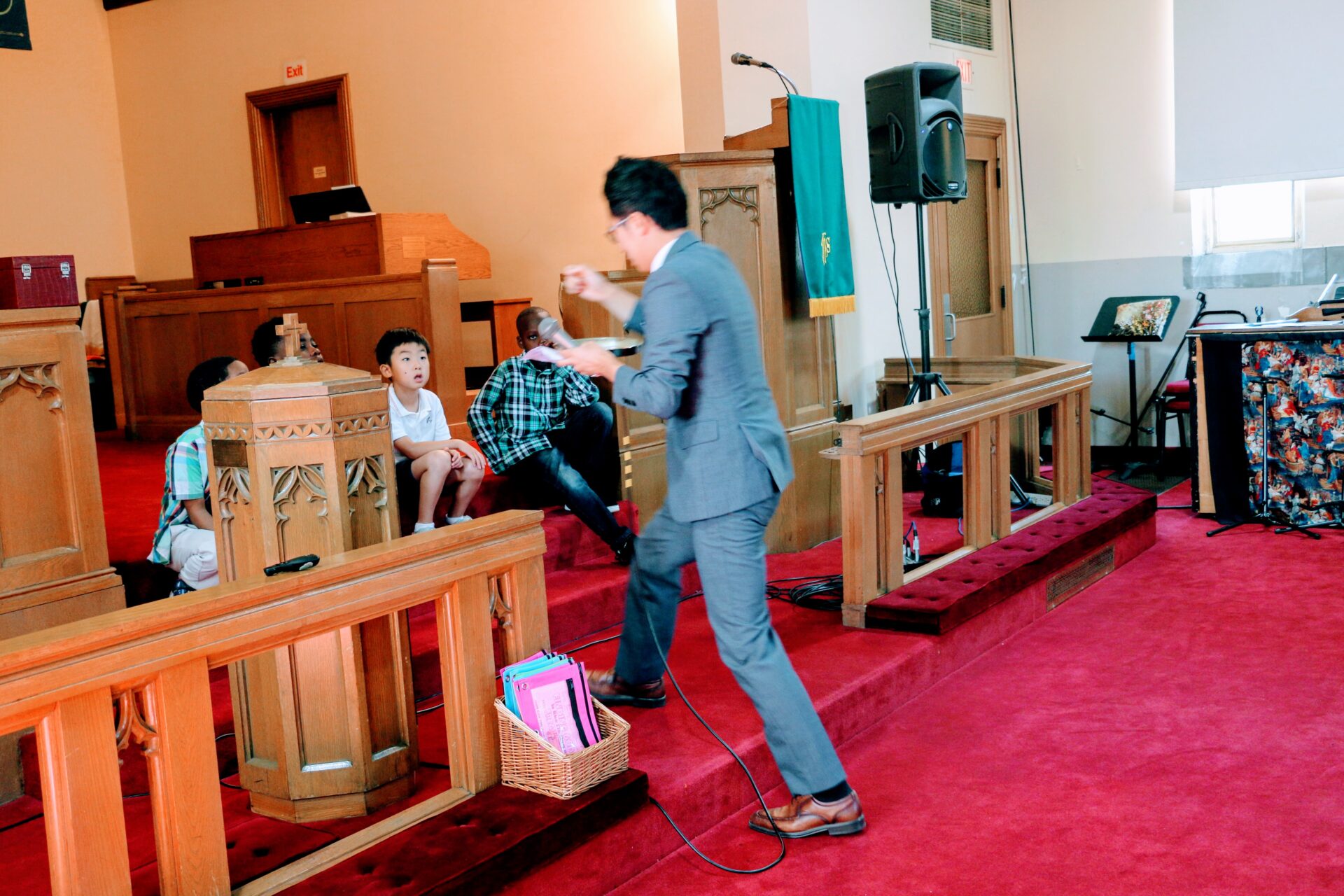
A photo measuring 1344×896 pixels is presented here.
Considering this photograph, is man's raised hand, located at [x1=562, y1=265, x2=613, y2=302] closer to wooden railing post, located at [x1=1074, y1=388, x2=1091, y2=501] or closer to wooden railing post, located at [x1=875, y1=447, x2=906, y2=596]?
wooden railing post, located at [x1=875, y1=447, x2=906, y2=596]

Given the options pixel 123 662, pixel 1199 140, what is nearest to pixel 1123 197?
pixel 1199 140

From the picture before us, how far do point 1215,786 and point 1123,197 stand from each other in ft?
18.0

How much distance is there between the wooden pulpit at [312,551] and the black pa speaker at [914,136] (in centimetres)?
337

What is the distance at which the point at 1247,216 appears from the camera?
291 inches

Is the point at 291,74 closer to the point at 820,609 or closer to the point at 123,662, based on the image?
the point at 820,609

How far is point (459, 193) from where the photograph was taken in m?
8.12

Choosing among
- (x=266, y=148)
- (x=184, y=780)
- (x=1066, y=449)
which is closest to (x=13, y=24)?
(x=184, y=780)

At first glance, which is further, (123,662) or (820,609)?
(820,609)

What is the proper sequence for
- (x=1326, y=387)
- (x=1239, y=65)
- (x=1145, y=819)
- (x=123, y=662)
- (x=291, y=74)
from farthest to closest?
(x=291, y=74)
(x=1239, y=65)
(x=1326, y=387)
(x=1145, y=819)
(x=123, y=662)

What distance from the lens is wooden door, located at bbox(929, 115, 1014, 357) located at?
7102 mm

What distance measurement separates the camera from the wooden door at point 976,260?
7.10 meters

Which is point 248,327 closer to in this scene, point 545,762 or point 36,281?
point 36,281

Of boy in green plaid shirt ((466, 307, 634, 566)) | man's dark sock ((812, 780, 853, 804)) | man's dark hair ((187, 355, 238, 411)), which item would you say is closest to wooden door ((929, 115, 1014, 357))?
boy in green plaid shirt ((466, 307, 634, 566))

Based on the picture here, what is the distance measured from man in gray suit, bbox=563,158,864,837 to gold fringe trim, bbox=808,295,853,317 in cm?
267
